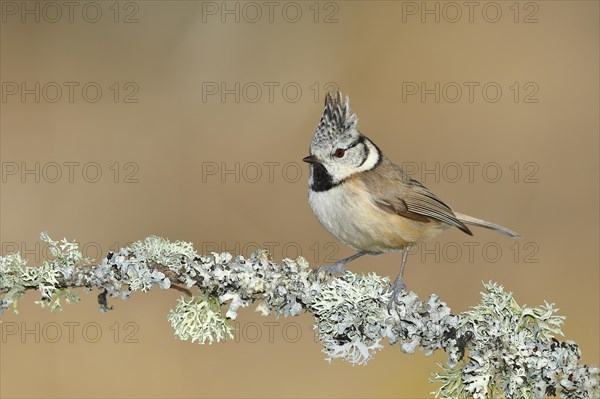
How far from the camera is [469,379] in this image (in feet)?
7.42

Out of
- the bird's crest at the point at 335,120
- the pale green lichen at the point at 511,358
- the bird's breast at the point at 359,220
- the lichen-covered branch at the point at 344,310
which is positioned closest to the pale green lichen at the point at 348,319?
the lichen-covered branch at the point at 344,310

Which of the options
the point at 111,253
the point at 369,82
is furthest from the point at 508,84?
the point at 111,253

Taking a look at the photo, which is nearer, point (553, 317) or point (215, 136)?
point (553, 317)

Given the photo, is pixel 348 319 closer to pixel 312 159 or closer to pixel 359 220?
pixel 359 220

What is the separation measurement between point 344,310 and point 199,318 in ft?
1.50

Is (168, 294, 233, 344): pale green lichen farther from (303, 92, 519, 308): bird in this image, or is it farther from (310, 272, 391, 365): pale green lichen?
(303, 92, 519, 308): bird

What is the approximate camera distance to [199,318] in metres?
2.58

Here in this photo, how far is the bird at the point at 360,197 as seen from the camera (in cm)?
344

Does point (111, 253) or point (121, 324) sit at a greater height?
point (111, 253)

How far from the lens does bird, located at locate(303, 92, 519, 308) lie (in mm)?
3442

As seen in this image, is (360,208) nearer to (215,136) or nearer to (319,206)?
(319,206)

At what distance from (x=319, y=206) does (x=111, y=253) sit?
1.25 metres

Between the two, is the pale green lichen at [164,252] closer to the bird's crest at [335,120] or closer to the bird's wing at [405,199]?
the bird's crest at [335,120]

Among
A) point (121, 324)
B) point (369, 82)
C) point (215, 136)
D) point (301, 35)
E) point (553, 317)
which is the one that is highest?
point (301, 35)
